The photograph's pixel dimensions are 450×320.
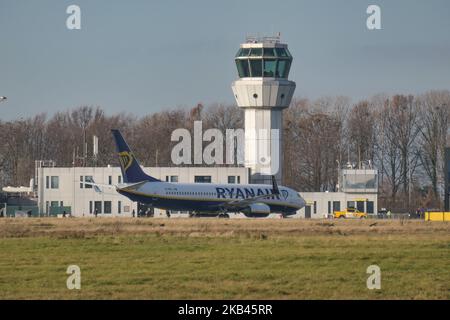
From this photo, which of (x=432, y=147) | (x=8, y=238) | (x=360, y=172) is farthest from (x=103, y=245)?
(x=432, y=147)

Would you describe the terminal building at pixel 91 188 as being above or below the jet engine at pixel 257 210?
above

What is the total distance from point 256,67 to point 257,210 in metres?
30.3

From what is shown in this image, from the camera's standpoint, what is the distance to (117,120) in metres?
177

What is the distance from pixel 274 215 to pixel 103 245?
67094 millimetres

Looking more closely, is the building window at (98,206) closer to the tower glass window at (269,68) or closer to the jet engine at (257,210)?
the jet engine at (257,210)

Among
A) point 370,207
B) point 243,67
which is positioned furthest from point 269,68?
point 370,207

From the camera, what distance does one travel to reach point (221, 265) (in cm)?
3903

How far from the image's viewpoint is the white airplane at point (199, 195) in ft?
302

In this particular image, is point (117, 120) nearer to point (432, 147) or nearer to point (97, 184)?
point (432, 147)

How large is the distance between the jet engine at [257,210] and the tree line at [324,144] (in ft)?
147

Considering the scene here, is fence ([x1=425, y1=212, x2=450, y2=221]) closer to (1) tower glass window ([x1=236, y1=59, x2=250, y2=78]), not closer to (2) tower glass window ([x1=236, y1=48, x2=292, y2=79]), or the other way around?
(2) tower glass window ([x1=236, y1=48, x2=292, y2=79])

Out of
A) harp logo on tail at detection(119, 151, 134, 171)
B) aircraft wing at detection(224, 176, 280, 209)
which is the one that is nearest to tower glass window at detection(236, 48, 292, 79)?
aircraft wing at detection(224, 176, 280, 209)

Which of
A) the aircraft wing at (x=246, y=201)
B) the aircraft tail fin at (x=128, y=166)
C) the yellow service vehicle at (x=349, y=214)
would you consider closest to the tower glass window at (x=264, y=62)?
the yellow service vehicle at (x=349, y=214)

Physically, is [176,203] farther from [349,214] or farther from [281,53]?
[281,53]
